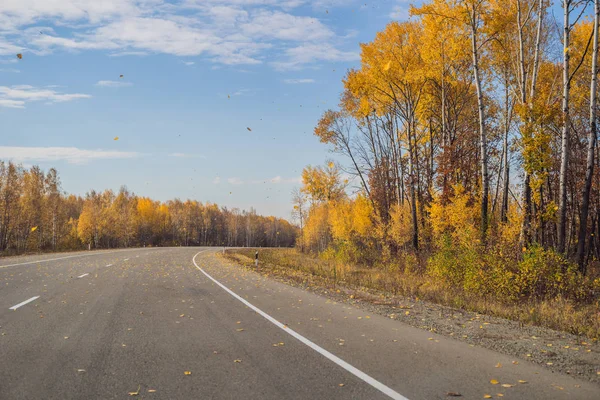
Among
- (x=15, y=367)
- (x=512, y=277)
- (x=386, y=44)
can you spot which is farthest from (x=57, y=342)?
(x=386, y=44)

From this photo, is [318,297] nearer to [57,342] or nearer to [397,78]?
[57,342]

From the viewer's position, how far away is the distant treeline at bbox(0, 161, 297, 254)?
63.9 m

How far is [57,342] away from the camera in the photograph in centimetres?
671

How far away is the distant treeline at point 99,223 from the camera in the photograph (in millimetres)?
63938

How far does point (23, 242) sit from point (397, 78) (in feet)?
231

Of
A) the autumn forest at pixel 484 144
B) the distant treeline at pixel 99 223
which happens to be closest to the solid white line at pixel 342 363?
the autumn forest at pixel 484 144

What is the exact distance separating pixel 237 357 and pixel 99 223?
285 feet

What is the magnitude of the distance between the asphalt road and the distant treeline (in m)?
38.5

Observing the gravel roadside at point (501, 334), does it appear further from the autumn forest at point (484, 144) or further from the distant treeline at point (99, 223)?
the distant treeline at point (99, 223)

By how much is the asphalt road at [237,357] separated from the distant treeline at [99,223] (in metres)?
38.5

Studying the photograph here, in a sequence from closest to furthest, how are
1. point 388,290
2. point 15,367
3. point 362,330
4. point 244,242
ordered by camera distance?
1. point 15,367
2. point 362,330
3. point 388,290
4. point 244,242

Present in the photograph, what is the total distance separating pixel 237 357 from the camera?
607 cm

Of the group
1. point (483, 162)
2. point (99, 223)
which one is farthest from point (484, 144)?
point (99, 223)

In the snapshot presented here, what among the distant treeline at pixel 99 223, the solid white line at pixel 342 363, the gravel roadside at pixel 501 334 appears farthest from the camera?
the distant treeline at pixel 99 223
